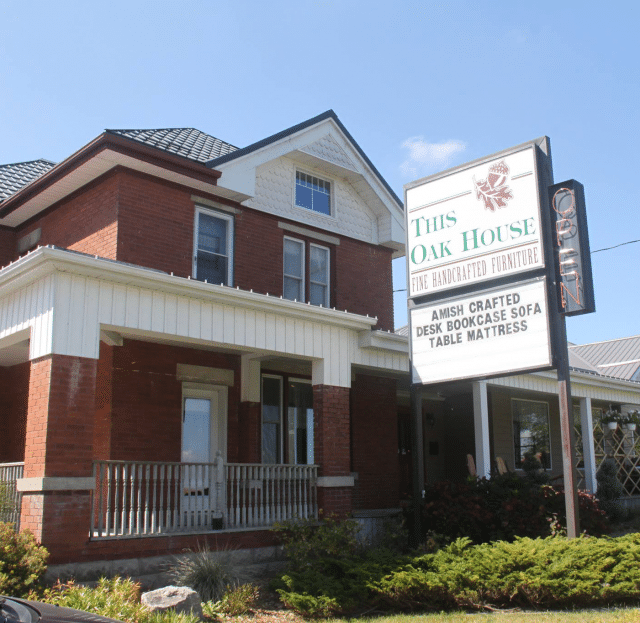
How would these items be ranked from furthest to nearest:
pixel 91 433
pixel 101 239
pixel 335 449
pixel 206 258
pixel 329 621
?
pixel 206 258 < pixel 101 239 < pixel 335 449 < pixel 91 433 < pixel 329 621

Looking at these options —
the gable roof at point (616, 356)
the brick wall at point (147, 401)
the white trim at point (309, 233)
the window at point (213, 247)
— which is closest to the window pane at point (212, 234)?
the window at point (213, 247)

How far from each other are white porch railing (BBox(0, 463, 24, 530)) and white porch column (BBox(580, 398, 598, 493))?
1330cm

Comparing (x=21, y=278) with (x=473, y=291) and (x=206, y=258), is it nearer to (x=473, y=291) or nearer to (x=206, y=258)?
(x=206, y=258)

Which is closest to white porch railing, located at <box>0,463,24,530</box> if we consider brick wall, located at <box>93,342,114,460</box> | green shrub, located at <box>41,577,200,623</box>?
green shrub, located at <box>41,577,200,623</box>

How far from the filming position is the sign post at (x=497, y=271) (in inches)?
428

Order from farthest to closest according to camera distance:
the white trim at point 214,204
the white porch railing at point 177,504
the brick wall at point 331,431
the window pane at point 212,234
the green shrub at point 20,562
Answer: the window pane at point 212,234 < the white trim at point 214,204 < the brick wall at point 331,431 < the white porch railing at point 177,504 < the green shrub at point 20,562

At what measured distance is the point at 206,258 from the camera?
1517cm

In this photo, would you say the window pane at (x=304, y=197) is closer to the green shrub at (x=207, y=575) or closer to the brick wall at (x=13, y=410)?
the brick wall at (x=13, y=410)

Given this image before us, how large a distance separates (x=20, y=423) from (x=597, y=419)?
1606cm

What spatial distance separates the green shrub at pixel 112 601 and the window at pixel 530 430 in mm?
14851

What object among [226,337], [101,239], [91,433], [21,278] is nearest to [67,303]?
[21,278]

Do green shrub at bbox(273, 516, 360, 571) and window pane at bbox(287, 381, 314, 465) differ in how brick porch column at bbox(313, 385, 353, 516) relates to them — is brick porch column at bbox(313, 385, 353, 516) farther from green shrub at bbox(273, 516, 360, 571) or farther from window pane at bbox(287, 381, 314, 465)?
window pane at bbox(287, 381, 314, 465)

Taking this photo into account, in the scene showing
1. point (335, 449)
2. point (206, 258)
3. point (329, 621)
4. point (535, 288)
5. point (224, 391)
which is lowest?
point (329, 621)

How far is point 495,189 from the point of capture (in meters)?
12.1
